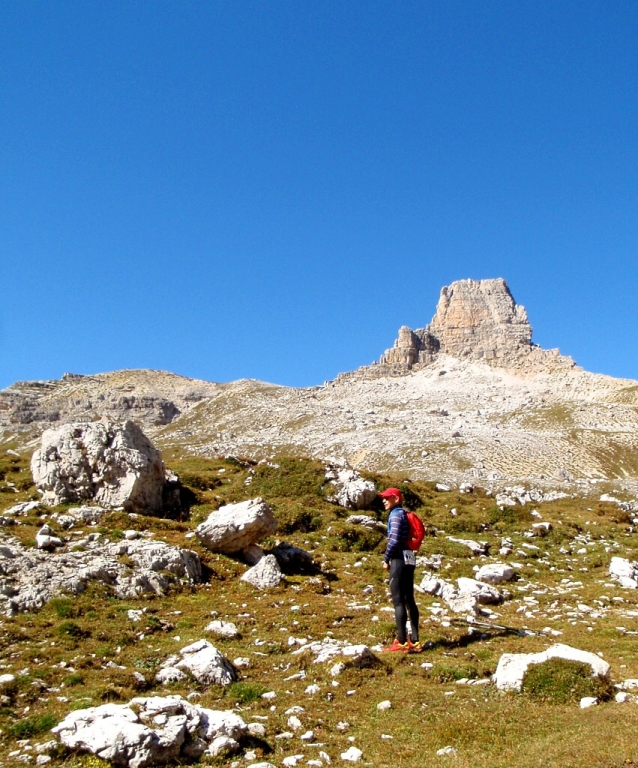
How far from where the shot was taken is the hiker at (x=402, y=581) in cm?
1198

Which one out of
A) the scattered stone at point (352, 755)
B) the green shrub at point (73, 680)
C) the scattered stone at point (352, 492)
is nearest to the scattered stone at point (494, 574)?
the scattered stone at point (352, 492)

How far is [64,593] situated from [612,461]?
87777 mm

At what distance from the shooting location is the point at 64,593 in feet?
46.4

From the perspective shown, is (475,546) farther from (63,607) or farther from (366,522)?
(63,607)

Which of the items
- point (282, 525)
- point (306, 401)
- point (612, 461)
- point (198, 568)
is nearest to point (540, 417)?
point (612, 461)

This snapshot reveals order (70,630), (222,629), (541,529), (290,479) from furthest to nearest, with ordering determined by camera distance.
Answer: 1. (290,479)
2. (541,529)
3. (222,629)
4. (70,630)

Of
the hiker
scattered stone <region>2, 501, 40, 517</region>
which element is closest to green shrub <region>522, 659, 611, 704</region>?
the hiker

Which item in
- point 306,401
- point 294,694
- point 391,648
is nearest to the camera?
point 294,694

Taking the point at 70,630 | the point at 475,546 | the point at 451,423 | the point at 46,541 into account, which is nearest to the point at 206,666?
the point at 70,630

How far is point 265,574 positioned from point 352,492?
494 inches

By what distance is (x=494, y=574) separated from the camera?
1922 cm

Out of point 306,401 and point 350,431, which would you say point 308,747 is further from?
point 306,401

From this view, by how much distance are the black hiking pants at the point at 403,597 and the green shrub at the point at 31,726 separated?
22.4 ft

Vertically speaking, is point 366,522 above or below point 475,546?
above
